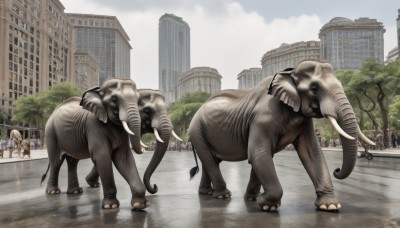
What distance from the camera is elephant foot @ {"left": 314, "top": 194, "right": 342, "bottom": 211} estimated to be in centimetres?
581

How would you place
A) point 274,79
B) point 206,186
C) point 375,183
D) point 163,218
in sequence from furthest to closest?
1. point 375,183
2. point 206,186
3. point 274,79
4. point 163,218

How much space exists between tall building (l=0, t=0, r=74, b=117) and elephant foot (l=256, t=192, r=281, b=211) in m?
79.6

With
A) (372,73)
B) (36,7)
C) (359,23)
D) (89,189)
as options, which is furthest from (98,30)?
(89,189)

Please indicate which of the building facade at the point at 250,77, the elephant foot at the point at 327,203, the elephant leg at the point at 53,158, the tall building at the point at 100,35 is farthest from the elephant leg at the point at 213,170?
the tall building at the point at 100,35

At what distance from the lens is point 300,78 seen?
5879mm

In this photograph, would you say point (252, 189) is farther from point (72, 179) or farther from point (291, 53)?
point (291, 53)

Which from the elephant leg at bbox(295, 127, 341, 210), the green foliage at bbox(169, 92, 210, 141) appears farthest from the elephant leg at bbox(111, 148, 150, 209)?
the green foliage at bbox(169, 92, 210, 141)

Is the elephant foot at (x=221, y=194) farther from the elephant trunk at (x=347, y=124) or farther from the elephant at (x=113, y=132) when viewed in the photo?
the elephant trunk at (x=347, y=124)

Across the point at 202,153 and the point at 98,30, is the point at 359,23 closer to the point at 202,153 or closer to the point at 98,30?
the point at 202,153

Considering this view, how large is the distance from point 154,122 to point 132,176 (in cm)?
115

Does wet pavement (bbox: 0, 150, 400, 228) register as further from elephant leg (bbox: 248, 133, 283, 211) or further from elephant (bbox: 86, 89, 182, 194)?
elephant (bbox: 86, 89, 182, 194)

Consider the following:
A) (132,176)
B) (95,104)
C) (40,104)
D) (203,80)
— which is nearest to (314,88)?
(132,176)

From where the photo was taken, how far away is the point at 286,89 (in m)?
5.80

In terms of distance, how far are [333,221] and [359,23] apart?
350 feet
